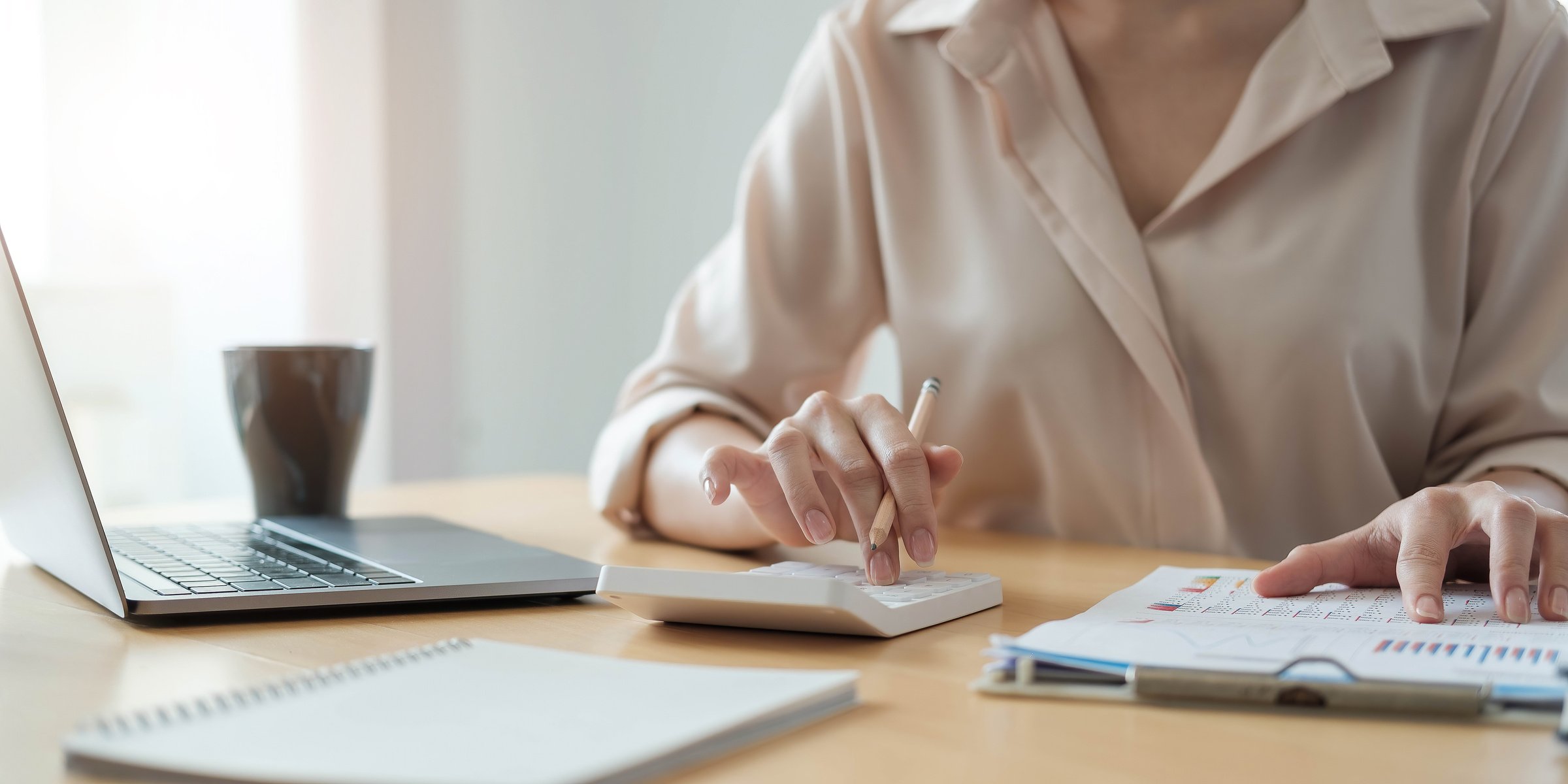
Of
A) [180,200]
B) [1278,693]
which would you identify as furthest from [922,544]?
[180,200]

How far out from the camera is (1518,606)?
0.58 meters

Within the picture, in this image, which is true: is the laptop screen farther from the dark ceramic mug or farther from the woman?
the woman

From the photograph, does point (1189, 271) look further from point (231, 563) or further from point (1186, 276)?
point (231, 563)

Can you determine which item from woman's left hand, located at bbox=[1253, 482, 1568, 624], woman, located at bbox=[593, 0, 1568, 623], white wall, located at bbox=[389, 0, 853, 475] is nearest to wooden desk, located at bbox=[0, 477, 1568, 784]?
woman's left hand, located at bbox=[1253, 482, 1568, 624]

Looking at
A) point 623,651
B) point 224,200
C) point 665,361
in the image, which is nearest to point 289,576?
point 623,651

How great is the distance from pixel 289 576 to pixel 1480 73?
0.95 meters

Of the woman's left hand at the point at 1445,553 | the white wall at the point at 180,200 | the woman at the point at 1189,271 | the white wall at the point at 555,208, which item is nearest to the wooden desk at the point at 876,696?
the woman's left hand at the point at 1445,553

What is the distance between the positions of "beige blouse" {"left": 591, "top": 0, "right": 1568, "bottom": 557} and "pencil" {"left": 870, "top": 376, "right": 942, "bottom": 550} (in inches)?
11.2

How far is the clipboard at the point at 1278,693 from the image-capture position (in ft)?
1.48

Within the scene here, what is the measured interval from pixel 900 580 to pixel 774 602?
6.0 inches

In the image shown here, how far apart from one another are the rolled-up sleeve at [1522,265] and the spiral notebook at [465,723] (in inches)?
28.5

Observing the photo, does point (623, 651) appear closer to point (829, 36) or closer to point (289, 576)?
point (289, 576)

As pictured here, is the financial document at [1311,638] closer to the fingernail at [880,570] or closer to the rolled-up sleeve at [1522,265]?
the fingernail at [880,570]

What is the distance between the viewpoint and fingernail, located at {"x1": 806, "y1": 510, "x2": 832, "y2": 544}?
0.71m
